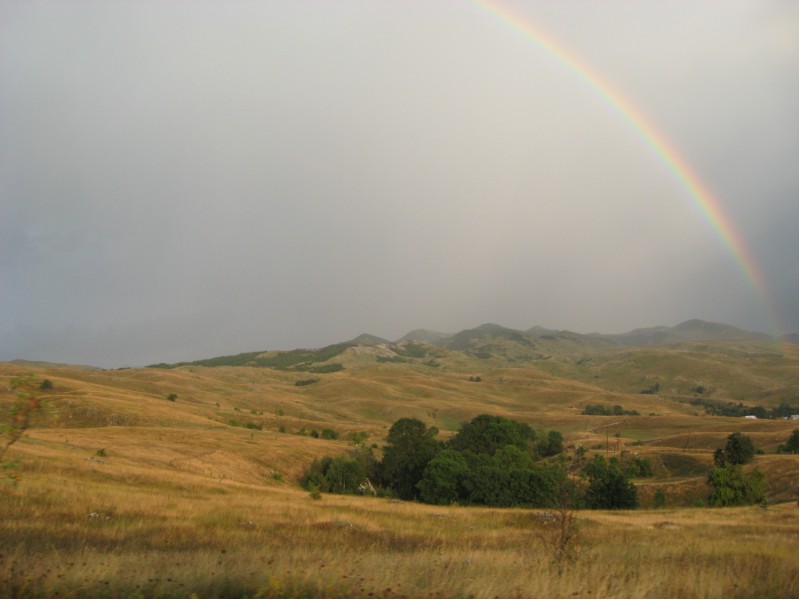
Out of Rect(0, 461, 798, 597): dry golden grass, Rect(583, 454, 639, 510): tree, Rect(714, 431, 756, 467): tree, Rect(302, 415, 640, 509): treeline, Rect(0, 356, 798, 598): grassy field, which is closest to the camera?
Rect(0, 461, 798, 597): dry golden grass

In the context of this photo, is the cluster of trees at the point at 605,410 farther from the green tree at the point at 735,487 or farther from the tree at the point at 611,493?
the tree at the point at 611,493

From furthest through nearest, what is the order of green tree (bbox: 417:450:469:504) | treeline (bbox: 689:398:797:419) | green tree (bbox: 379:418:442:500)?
treeline (bbox: 689:398:797:419) < green tree (bbox: 379:418:442:500) < green tree (bbox: 417:450:469:504)

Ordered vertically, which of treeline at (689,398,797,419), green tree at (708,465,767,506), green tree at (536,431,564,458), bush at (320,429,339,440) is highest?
green tree at (708,465,767,506)

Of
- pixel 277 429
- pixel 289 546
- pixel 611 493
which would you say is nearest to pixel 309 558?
pixel 289 546

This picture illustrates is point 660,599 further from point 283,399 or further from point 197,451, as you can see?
point 283,399

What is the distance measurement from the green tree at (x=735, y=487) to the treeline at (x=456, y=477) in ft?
24.4

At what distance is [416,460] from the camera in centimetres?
5959

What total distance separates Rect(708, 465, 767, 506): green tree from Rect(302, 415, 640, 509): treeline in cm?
743

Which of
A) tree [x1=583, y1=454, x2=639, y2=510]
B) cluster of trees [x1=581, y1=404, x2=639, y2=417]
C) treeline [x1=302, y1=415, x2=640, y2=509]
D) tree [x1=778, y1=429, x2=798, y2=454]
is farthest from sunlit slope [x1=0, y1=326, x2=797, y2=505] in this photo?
tree [x1=583, y1=454, x2=639, y2=510]

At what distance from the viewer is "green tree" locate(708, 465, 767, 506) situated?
159 feet

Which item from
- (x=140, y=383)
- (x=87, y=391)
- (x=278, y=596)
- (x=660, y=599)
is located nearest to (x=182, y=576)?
(x=278, y=596)

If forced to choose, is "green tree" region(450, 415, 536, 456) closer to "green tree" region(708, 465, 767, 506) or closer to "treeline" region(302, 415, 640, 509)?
"treeline" region(302, 415, 640, 509)

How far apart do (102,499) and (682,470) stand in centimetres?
7521

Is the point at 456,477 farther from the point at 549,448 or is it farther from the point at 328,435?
the point at 549,448
